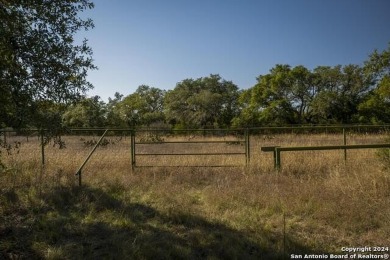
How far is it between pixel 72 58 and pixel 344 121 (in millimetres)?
46555

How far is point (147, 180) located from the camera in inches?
405

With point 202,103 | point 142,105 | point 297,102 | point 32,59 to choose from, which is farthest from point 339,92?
point 32,59

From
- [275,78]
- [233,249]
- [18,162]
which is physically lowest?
[233,249]

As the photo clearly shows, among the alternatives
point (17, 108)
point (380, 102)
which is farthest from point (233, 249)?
A: point (380, 102)

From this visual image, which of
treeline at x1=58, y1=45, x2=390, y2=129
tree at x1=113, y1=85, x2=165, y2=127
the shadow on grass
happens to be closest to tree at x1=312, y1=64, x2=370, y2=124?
treeline at x1=58, y1=45, x2=390, y2=129

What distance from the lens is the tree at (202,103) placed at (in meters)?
57.8

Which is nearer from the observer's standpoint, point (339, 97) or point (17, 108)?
point (17, 108)

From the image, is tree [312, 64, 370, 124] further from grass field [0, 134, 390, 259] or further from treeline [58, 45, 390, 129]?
grass field [0, 134, 390, 259]

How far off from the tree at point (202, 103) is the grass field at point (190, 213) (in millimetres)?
42320

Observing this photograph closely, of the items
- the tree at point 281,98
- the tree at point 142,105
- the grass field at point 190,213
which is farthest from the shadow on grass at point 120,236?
the tree at point 142,105

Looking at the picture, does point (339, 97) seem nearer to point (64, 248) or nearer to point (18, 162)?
point (18, 162)

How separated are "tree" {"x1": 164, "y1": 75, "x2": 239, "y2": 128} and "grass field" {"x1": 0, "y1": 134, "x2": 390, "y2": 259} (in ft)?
139

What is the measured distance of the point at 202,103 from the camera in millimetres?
58500

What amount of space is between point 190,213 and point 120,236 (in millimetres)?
1683
